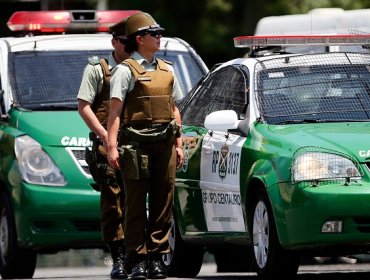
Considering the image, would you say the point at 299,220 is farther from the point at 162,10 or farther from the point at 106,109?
the point at 162,10

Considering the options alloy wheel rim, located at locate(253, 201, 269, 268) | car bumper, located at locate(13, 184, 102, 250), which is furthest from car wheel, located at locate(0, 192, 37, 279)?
alloy wheel rim, located at locate(253, 201, 269, 268)

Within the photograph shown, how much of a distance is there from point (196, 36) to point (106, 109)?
15621mm

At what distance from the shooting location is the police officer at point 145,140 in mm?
11086

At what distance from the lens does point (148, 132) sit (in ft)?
36.4

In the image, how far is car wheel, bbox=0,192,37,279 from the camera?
13.8 metres

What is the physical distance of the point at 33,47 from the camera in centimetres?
1449

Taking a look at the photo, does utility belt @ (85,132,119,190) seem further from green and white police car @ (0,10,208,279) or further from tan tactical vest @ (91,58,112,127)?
green and white police car @ (0,10,208,279)

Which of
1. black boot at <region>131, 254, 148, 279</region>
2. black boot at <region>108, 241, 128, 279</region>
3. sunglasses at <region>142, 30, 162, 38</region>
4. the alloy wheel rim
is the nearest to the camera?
the alloy wheel rim

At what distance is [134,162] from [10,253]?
3115 mm

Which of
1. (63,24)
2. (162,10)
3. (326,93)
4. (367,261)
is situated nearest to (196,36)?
(162,10)

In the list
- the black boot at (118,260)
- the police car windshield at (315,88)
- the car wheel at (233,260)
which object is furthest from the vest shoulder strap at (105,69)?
the car wheel at (233,260)

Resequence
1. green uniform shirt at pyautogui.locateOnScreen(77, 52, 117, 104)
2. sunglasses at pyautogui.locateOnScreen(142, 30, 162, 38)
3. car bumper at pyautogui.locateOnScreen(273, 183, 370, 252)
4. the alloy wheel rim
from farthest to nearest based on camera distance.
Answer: green uniform shirt at pyautogui.locateOnScreen(77, 52, 117, 104) → sunglasses at pyautogui.locateOnScreen(142, 30, 162, 38) → the alloy wheel rim → car bumper at pyautogui.locateOnScreen(273, 183, 370, 252)

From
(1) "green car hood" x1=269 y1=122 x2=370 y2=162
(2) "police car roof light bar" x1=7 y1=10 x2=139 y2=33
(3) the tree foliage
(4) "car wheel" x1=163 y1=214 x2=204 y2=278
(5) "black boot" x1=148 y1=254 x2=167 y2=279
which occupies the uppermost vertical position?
(1) "green car hood" x1=269 y1=122 x2=370 y2=162

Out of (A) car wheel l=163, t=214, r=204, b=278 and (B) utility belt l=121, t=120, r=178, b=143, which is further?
(A) car wheel l=163, t=214, r=204, b=278
